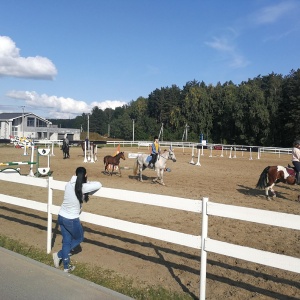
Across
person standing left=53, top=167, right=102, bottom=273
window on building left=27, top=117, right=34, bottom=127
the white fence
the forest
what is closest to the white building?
window on building left=27, top=117, right=34, bottom=127

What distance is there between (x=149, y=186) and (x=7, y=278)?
9.93 m

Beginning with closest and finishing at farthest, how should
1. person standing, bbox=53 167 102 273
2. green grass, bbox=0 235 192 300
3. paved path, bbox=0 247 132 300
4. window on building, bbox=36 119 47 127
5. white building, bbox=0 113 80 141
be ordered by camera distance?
paved path, bbox=0 247 132 300, green grass, bbox=0 235 192 300, person standing, bbox=53 167 102 273, white building, bbox=0 113 80 141, window on building, bbox=36 119 47 127

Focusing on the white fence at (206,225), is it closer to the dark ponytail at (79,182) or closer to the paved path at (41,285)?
the dark ponytail at (79,182)

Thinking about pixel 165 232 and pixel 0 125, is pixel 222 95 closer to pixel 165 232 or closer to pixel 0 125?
pixel 0 125

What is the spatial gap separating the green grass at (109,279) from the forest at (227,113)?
65185 millimetres

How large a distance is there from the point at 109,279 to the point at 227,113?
79.7m

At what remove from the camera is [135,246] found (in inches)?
254

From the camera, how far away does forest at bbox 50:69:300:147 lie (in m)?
69.9

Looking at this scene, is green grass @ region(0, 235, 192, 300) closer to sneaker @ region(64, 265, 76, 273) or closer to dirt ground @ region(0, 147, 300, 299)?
sneaker @ region(64, 265, 76, 273)

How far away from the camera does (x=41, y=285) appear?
4.49 meters

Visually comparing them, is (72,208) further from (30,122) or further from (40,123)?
(40,123)

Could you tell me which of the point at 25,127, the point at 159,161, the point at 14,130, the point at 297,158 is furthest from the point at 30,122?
the point at 297,158

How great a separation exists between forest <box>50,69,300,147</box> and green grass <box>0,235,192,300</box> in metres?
65.2

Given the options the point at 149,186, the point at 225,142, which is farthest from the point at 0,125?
the point at 149,186
